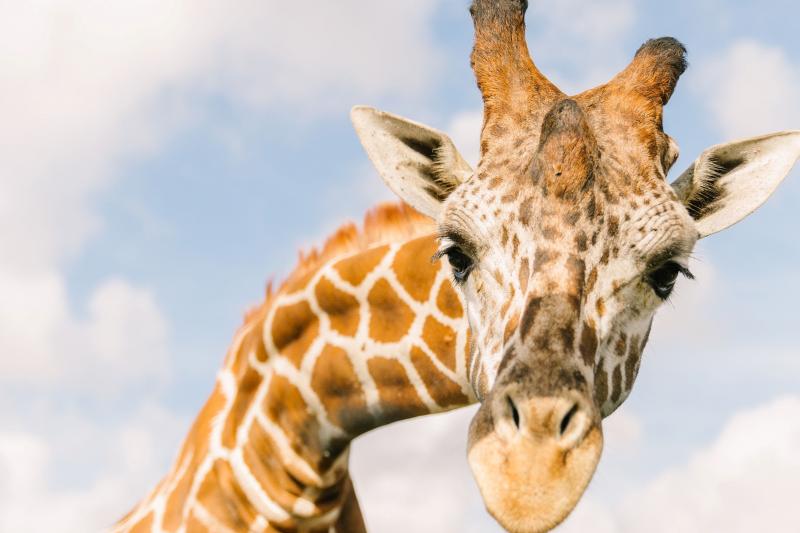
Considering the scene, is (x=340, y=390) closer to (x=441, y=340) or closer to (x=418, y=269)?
(x=441, y=340)

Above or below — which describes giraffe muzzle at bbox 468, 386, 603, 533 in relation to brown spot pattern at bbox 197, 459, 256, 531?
above

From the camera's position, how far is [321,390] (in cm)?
741

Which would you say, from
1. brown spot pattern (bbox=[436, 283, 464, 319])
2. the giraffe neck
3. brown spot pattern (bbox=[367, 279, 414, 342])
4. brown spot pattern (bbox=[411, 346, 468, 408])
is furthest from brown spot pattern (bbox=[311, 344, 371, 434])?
brown spot pattern (bbox=[436, 283, 464, 319])

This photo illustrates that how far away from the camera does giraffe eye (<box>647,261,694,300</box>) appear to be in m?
4.89

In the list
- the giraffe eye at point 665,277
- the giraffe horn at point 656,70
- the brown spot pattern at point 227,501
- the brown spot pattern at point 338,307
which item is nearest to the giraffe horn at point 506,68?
the giraffe horn at point 656,70

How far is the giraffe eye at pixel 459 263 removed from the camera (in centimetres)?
508

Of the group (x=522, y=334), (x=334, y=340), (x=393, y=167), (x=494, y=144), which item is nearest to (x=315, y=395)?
(x=334, y=340)

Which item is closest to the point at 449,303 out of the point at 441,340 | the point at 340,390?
the point at 441,340

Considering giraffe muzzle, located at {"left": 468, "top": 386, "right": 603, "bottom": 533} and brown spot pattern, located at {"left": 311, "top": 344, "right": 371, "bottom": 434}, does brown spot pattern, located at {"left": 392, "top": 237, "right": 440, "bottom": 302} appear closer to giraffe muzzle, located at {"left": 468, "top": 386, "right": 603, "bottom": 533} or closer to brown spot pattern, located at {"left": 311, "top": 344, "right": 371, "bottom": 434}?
brown spot pattern, located at {"left": 311, "top": 344, "right": 371, "bottom": 434}

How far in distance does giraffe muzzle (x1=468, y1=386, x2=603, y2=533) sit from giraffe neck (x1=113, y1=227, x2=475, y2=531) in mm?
2905

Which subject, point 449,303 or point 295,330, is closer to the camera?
point 449,303

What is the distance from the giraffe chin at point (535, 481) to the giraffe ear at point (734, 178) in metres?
2.19

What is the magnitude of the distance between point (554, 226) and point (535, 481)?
4.09 feet

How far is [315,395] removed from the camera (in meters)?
7.43
